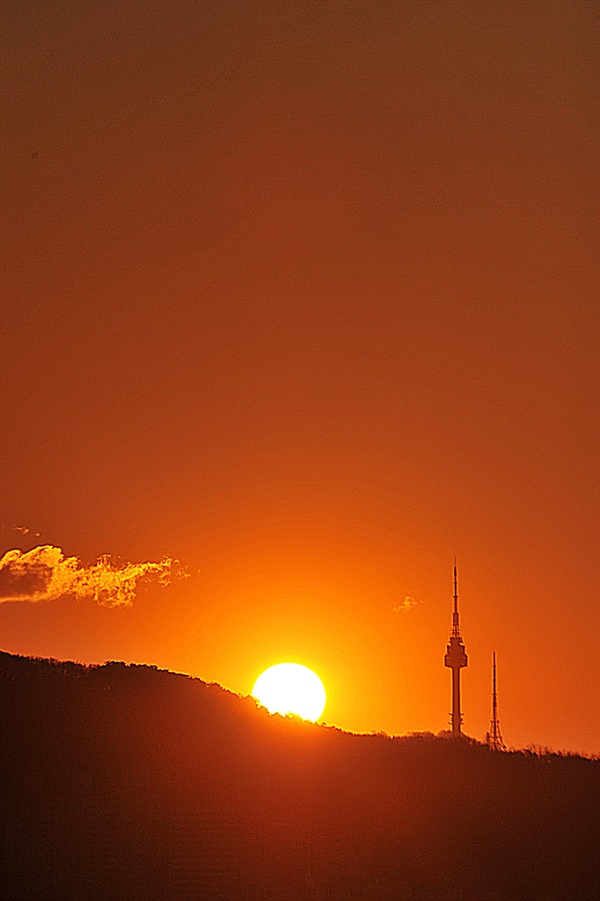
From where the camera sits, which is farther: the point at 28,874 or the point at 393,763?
the point at 393,763

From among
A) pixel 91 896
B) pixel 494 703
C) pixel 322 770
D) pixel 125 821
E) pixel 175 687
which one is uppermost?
pixel 494 703

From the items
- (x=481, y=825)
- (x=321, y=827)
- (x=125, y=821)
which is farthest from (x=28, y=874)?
(x=481, y=825)

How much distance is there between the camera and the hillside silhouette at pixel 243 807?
36.2 meters

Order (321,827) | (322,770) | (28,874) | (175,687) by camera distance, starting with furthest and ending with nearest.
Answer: (175,687)
(322,770)
(321,827)
(28,874)

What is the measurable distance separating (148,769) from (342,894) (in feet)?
27.5

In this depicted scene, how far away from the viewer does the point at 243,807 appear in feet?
134

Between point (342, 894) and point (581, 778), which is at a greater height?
point (581, 778)

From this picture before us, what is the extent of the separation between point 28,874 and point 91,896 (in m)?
1.86

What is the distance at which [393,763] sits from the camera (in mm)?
48125

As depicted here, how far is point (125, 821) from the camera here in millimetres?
37812

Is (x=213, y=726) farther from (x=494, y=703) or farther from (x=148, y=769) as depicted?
(x=494, y=703)

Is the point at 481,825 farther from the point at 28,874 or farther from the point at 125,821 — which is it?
the point at 28,874

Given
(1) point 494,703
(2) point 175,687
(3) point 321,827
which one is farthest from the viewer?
(1) point 494,703

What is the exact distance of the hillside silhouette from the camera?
36.2m
